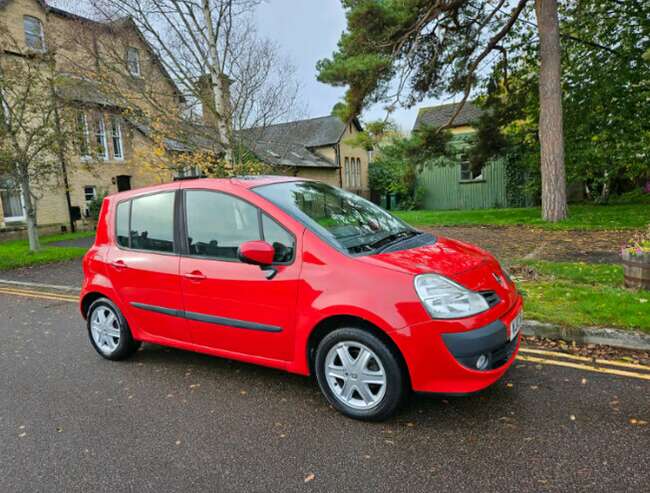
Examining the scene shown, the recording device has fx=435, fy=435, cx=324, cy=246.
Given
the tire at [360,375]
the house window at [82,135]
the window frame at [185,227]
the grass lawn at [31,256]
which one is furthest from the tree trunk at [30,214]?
the tire at [360,375]

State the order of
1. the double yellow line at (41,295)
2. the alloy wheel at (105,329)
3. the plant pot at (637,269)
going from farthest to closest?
the double yellow line at (41,295) < the plant pot at (637,269) < the alloy wheel at (105,329)

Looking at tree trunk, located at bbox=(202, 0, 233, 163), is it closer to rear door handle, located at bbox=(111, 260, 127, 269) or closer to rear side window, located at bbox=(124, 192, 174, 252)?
rear side window, located at bbox=(124, 192, 174, 252)

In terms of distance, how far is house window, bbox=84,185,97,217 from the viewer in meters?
21.2

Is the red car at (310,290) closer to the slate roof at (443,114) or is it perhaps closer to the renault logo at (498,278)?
the renault logo at (498,278)

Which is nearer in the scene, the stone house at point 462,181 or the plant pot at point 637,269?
the plant pot at point 637,269

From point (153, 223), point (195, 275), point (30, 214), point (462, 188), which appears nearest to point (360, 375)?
point (195, 275)

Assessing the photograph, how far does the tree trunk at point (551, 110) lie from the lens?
11.9 meters

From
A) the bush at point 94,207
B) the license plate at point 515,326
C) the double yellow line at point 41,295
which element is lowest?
the double yellow line at point 41,295

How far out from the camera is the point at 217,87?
37.8 feet

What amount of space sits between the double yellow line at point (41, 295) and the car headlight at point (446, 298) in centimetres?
666

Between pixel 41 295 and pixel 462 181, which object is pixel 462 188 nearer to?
pixel 462 181

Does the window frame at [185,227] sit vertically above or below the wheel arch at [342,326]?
above

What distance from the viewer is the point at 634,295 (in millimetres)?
5047

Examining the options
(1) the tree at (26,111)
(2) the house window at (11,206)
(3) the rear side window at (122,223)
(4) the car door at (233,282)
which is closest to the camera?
(4) the car door at (233,282)
